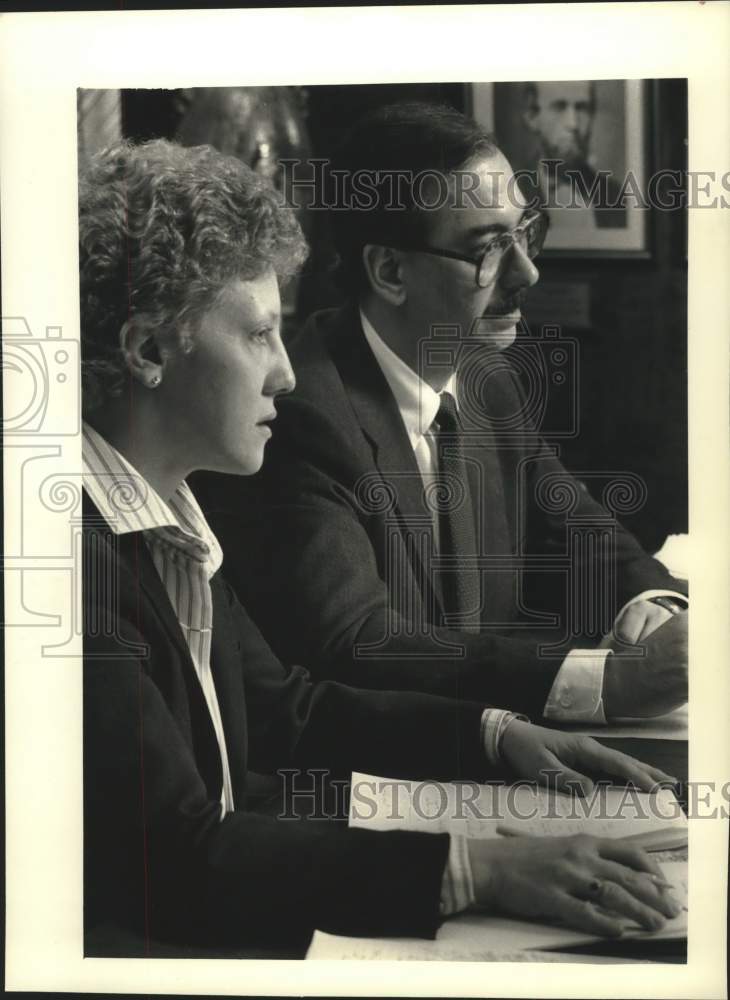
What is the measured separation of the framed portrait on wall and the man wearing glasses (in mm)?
125

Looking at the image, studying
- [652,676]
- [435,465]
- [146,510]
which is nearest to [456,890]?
[652,676]

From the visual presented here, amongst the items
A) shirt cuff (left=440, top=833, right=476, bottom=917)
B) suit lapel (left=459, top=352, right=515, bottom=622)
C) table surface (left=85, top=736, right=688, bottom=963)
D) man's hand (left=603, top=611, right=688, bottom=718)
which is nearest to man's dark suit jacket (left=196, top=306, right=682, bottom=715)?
suit lapel (left=459, top=352, right=515, bottom=622)

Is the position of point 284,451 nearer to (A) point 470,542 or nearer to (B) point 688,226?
(A) point 470,542

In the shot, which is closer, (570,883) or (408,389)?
(570,883)

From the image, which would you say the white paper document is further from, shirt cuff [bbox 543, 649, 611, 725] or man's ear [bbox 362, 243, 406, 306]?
man's ear [bbox 362, 243, 406, 306]

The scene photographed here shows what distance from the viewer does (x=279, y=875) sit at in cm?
220

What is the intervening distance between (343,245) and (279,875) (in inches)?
48.5

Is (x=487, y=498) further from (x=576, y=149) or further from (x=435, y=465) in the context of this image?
(x=576, y=149)

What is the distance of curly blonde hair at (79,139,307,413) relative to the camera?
2201 mm

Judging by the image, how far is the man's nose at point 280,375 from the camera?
2.23 meters

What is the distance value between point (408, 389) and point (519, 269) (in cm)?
32

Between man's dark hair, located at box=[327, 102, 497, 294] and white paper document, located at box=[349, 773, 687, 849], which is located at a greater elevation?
man's dark hair, located at box=[327, 102, 497, 294]

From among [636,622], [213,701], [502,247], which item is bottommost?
[213,701]

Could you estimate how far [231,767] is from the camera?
88.5 inches
